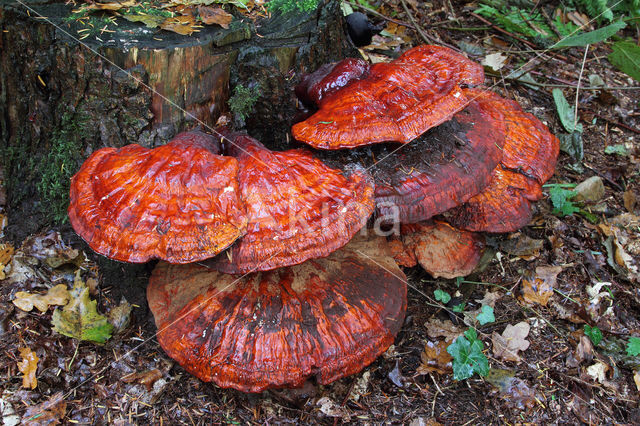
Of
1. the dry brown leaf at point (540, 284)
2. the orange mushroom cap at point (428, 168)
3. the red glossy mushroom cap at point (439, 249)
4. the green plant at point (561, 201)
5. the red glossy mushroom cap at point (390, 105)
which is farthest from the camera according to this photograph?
the green plant at point (561, 201)

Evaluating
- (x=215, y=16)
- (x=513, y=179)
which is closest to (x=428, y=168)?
(x=513, y=179)

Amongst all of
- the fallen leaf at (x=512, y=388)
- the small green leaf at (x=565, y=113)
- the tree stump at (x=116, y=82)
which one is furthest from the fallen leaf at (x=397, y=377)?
the small green leaf at (x=565, y=113)

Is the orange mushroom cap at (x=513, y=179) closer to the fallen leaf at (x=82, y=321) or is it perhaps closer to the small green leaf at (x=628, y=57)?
the small green leaf at (x=628, y=57)

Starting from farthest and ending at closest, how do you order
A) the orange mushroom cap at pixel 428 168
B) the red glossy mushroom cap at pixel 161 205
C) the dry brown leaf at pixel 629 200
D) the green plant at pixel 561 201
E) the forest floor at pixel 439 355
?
the dry brown leaf at pixel 629 200 < the green plant at pixel 561 201 < the forest floor at pixel 439 355 < the orange mushroom cap at pixel 428 168 < the red glossy mushroom cap at pixel 161 205

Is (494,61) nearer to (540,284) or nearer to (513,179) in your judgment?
(513,179)

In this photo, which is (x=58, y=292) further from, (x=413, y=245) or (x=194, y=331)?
(x=413, y=245)

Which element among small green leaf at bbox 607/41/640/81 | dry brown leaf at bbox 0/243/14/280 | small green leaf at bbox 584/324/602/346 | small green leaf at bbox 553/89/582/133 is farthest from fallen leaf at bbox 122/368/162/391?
small green leaf at bbox 553/89/582/133

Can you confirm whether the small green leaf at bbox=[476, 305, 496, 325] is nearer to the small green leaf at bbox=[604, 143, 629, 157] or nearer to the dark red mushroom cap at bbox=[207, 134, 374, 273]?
the dark red mushroom cap at bbox=[207, 134, 374, 273]
